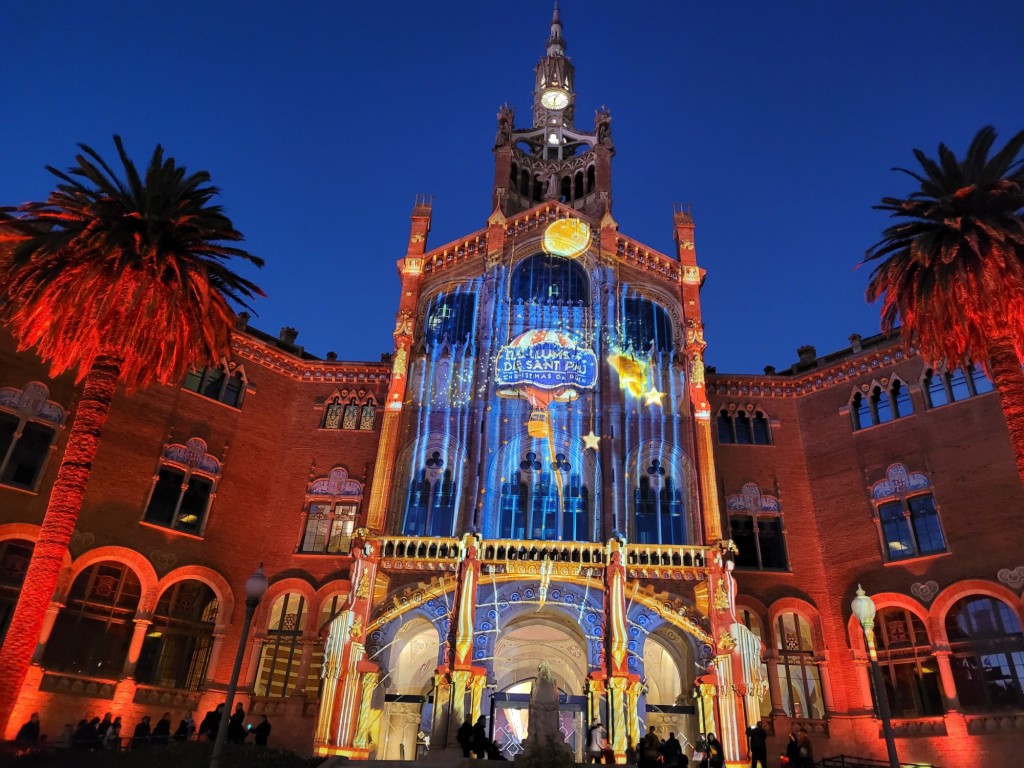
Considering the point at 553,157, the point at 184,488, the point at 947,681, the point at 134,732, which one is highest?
the point at 553,157

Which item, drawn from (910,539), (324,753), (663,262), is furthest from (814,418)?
(324,753)

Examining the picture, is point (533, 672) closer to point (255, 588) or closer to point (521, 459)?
point (521, 459)

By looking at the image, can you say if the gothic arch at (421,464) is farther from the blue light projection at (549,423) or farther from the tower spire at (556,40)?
the tower spire at (556,40)

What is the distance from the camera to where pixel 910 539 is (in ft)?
98.8

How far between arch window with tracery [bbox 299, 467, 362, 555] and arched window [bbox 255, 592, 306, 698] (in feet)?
7.52

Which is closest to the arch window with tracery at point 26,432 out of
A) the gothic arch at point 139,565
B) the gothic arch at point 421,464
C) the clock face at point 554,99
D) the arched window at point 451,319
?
the gothic arch at point 139,565

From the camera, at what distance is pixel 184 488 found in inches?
1240

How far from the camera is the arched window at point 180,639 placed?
28828mm

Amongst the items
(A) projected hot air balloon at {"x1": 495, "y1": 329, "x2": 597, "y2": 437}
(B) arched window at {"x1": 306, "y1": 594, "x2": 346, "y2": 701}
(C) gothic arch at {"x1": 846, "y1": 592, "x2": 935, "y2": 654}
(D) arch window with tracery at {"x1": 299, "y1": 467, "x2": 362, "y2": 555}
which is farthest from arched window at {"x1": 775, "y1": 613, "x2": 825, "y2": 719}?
(D) arch window with tracery at {"x1": 299, "y1": 467, "x2": 362, "y2": 555}

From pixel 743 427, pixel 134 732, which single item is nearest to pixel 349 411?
pixel 134 732

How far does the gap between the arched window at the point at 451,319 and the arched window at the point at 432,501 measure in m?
5.61

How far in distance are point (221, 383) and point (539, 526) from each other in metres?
15.3

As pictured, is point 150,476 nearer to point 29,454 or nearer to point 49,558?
point 29,454

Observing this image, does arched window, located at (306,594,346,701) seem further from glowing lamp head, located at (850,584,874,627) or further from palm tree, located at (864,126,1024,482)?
palm tree, located at (864,126,1024,482)
